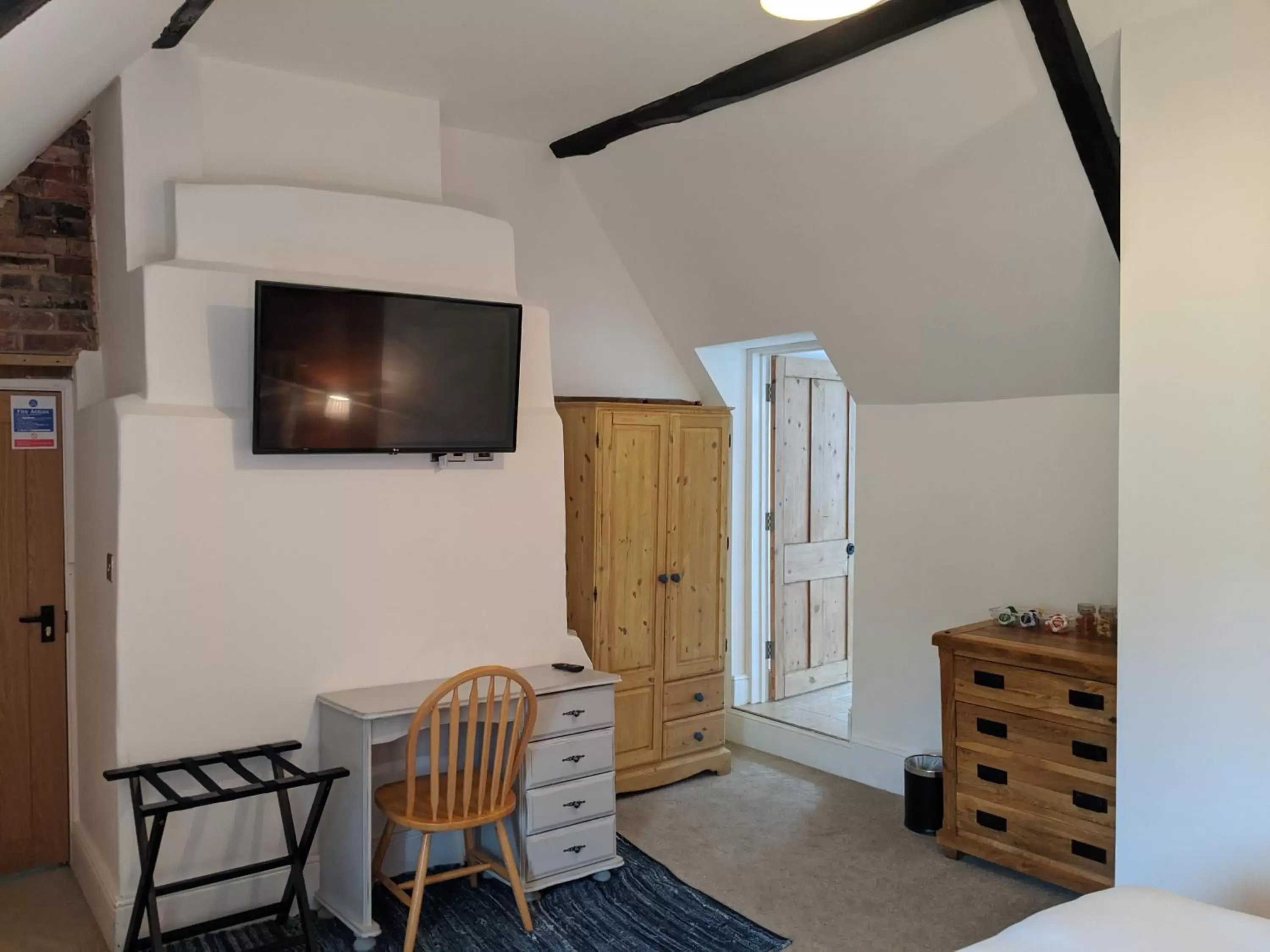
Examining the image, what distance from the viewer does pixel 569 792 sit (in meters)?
3.52

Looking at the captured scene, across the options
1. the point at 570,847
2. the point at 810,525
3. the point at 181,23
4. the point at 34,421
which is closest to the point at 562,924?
the point at 570,847

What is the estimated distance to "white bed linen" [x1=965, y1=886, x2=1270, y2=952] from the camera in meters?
1.89

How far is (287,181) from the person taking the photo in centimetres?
365

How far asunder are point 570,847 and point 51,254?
2.81m

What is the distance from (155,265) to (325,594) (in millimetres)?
1207

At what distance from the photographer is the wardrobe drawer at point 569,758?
3.45 meters

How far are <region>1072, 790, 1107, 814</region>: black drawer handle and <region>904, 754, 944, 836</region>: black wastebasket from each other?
1.99 feet

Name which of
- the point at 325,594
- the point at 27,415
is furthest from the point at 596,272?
the point at 27,415

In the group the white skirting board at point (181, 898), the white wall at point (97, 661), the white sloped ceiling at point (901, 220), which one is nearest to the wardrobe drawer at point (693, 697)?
the white sloped ceiling at point (901, 220)

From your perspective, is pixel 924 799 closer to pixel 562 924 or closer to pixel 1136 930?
pixel 562 924

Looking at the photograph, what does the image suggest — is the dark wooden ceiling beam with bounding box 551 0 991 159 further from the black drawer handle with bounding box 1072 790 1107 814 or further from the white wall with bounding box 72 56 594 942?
the black drawer handle with bounding box 1072 790 1107 814

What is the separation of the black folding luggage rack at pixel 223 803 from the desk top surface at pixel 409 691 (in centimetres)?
19

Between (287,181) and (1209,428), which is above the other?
(287,181)

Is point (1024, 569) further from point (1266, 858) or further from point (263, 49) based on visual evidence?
point (263, 49)
